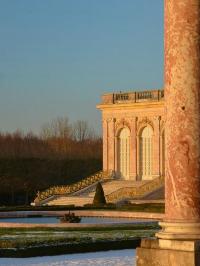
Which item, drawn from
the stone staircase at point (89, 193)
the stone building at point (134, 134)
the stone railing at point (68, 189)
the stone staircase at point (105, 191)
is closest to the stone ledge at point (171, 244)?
the stone staircase at point (105, 191)

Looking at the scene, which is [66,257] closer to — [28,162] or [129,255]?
[129,255]

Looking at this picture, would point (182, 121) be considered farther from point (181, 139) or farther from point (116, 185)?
point (116, 185)

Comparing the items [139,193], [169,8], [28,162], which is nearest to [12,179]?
[28,162]

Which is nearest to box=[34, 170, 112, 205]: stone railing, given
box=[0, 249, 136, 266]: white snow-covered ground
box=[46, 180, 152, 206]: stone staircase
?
box=[46, 180, 152, 206]: stone staircase

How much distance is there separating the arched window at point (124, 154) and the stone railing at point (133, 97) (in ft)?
6.02

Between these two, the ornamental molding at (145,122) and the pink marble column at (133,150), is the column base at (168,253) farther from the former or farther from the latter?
the pink marble column at (133,150)

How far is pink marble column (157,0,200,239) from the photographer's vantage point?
34.3 ft

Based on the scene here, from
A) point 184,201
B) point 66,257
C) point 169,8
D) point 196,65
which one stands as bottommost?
point 66,257

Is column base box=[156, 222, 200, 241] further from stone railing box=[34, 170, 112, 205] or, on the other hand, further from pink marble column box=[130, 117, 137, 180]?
pink marble column box=[130, 117, 137, 180]

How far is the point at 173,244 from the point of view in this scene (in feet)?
34.5

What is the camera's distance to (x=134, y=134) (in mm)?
44031

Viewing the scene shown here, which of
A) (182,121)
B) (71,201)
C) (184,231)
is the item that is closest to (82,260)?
(184,231)

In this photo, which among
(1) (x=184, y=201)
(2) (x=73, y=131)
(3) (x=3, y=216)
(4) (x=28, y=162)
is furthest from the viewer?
(2) (x=73, y=131)

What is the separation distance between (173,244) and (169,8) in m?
3.40
